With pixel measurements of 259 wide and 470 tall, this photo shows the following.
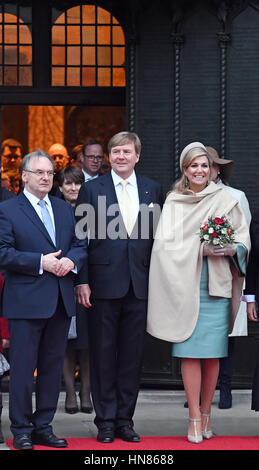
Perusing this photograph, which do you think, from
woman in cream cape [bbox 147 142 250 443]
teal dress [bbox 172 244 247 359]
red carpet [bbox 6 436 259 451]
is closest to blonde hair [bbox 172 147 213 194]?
woman in cream cape [bbox 147 142 250 443]

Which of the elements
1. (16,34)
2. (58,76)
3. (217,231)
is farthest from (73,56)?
(217,231)

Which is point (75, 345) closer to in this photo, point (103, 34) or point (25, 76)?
point (25, 76)

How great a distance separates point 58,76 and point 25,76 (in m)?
0.33

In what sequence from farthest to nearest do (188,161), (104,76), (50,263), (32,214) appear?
(104,76), (188,161), (32,214), (50,263)

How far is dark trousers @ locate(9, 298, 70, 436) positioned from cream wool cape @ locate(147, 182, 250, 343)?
728 mm

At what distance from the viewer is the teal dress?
292 inches

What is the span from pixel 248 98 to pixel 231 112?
21cm

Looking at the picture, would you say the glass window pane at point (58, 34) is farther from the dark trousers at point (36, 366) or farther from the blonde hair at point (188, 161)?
the dark trousers at point (36, 366)

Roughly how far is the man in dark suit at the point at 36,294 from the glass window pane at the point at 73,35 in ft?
10.2

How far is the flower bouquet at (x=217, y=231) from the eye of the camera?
23.7 ft

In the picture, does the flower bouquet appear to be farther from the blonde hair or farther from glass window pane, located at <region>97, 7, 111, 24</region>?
glass window pane, located at <region>97, 7, 111, 24</region>

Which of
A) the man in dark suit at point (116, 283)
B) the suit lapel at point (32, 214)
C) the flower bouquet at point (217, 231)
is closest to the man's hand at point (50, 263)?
the suit lapel at point (32, 214)

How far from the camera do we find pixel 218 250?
24.1ft

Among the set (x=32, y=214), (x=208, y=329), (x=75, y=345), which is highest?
(x=32, y=214)
